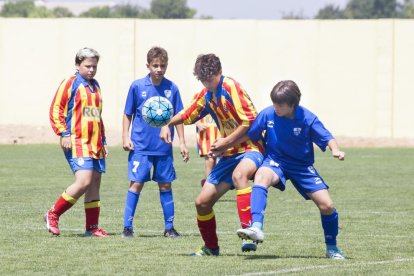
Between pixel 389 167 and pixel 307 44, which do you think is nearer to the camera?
pixel 389 167

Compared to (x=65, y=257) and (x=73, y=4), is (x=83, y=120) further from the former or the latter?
(x=73, y=4)

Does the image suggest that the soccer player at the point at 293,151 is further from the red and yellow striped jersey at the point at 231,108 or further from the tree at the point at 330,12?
the tree at the point at 330,12

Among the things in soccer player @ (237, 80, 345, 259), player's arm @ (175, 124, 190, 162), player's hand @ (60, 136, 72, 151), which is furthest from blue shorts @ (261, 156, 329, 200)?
player's hand @ (60, 136, 72, 151)

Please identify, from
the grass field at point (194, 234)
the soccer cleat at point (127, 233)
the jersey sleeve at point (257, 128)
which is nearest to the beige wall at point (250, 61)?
the grass field at point (194, 234)

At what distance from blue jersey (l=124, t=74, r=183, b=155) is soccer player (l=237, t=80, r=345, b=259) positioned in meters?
2.49

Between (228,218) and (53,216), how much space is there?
2.87 meters

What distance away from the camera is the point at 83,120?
12094 millimetres

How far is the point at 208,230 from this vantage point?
1050 cm

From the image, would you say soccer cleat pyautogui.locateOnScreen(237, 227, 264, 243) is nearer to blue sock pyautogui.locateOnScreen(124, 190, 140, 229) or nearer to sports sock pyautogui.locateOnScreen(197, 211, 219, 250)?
sports sock pyautogui.locateOnScreen(197, 211, 219, 250)

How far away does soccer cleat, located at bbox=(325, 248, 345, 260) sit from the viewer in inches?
395

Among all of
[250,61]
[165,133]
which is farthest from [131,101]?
[250,61]

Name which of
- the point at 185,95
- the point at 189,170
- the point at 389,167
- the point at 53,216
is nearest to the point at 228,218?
the point at 53,216

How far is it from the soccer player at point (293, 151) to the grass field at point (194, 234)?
0.48 m

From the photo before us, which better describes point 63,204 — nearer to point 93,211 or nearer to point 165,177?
point 93,211
